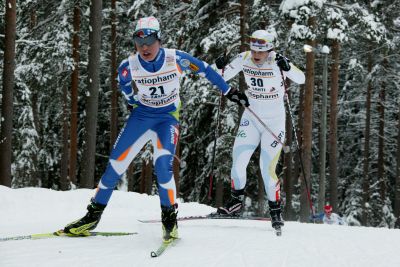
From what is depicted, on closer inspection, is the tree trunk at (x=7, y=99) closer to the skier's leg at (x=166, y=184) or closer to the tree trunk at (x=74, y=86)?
the tree trunk at (x=74, y=86)

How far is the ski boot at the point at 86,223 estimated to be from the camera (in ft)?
20.1

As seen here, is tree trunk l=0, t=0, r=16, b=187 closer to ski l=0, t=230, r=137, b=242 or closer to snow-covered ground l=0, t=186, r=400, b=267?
snow-covered ground l=0, t=186, r=400, b=267

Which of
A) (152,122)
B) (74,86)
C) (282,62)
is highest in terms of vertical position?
(74,86)

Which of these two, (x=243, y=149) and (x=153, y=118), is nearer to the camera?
(x=153, y=118)

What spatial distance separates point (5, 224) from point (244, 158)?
3555 millimetres

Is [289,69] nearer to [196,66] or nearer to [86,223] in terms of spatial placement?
[196,66]

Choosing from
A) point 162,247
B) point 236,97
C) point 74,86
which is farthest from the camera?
point 74,86

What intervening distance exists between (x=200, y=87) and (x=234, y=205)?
1241 cm

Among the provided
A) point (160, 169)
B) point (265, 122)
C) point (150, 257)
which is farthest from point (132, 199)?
point (150, 257)

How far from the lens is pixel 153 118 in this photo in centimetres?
617

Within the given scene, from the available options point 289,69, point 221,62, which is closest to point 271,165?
point 289,69

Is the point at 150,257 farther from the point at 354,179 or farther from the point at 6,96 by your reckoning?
the point at 354,179

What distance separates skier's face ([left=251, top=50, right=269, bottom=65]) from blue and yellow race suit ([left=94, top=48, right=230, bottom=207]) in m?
1.43

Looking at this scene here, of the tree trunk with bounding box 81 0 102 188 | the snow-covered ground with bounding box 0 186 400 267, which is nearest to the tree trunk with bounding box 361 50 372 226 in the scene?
the tree trunk with bounding box 81 0 102 188
